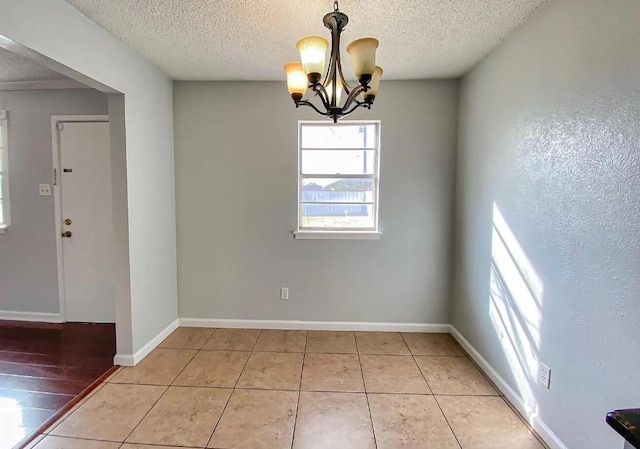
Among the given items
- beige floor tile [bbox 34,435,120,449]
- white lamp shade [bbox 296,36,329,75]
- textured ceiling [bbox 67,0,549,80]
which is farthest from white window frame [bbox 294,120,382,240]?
beige floor tile [bbox 34,435,120,449]

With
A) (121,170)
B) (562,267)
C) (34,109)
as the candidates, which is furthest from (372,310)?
(34,109)

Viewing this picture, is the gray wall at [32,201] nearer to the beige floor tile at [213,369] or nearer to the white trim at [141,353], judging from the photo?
the white trim at [141,353]

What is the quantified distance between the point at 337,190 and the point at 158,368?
2.18 metres

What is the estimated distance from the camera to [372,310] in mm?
3230

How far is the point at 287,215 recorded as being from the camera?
125 inches

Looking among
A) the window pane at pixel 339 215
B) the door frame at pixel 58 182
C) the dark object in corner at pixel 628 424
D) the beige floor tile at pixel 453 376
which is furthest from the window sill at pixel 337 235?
the dark object in corner at pixel 628 424

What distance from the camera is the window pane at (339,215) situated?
3.24m

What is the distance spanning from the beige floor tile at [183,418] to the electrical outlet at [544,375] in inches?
75.7

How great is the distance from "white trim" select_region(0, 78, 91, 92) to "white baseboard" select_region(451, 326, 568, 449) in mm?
4342

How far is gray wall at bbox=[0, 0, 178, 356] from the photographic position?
176 cm

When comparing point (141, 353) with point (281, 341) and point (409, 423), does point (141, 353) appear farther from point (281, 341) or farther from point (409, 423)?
point (409, 423)

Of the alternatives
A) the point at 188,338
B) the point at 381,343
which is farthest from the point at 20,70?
the point at 381,343

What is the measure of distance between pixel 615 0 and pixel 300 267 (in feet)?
8.98

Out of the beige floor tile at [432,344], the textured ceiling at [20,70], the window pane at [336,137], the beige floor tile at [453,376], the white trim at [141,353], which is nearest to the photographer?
the beige floor tile at [453,376]
